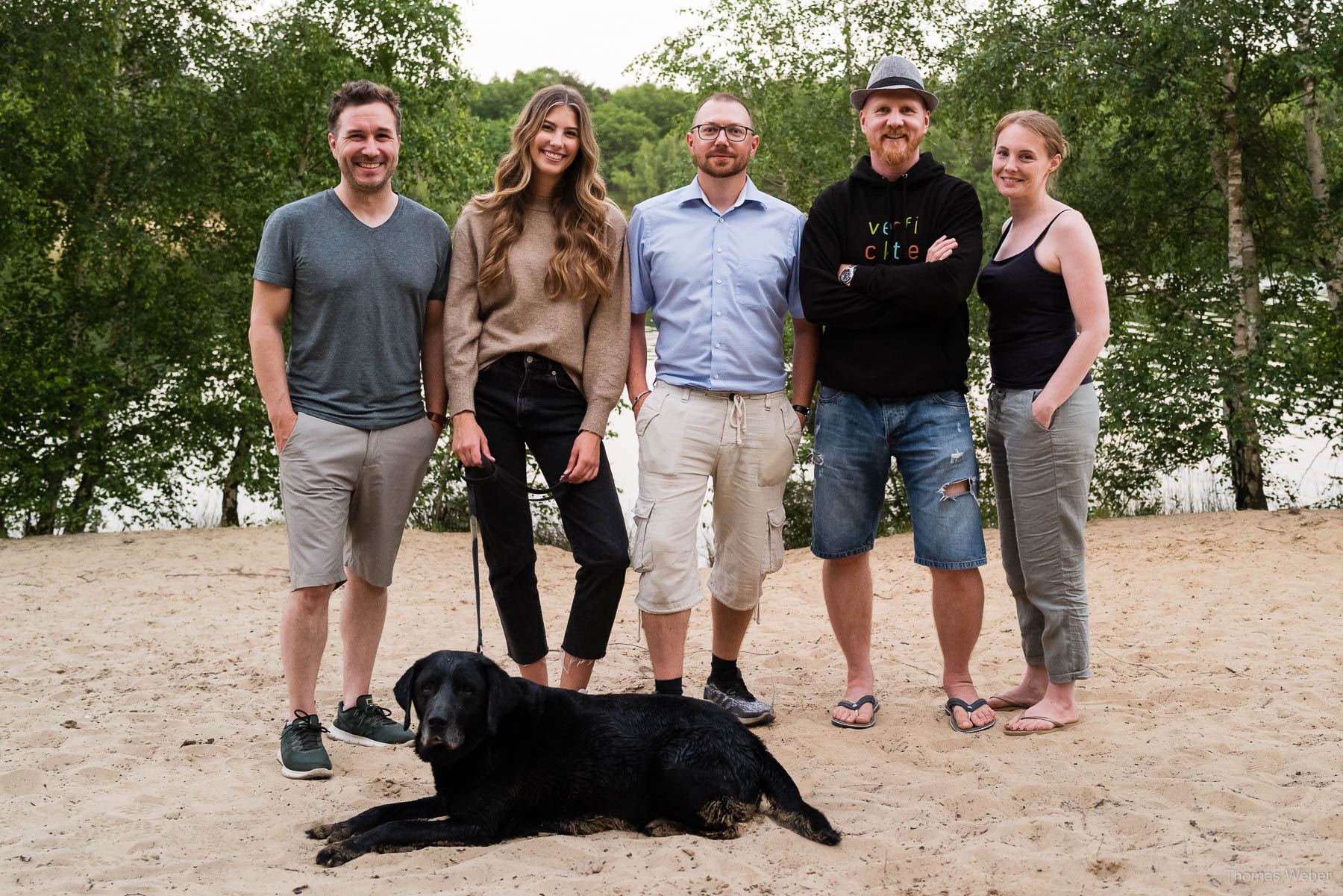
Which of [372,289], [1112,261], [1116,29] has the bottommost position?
[372,289]

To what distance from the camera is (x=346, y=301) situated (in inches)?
149

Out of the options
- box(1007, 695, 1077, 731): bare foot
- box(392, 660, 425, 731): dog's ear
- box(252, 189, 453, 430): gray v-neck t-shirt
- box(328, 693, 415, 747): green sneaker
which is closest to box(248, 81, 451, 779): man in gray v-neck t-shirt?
box(252, 189, 453, 430): gray v-neck t-shirt

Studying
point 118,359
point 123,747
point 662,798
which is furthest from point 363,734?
point 118,359

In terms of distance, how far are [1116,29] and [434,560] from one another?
7009 millimetres

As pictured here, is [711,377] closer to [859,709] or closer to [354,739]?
[859,709]

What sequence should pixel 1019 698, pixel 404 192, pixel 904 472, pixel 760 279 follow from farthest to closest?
pixel 404 192 → pixel 1019 698 → pixel 904 472 → pixel 760 279

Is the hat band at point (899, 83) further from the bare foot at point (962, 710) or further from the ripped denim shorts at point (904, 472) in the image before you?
the bare foot at point (962, 710)

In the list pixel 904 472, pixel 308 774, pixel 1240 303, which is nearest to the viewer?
pixel 308 774

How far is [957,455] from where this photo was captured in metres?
4.01

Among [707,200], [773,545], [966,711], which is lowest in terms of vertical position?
[966,711]

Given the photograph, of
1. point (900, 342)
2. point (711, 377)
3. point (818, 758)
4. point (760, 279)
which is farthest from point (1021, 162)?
point (818, 758)

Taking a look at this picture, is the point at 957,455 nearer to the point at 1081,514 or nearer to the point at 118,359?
the point at 1081,514

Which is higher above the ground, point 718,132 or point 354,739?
point 718,132

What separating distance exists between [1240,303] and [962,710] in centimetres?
639
